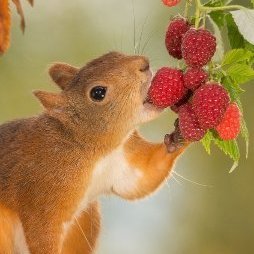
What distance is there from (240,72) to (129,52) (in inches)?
39.6

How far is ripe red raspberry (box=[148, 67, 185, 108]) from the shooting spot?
0.84m

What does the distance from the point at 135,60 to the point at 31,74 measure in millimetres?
809

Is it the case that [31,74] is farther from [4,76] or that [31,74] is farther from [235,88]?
[235,88]

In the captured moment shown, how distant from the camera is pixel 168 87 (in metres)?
0.84

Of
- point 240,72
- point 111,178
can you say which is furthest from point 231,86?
point 111,178

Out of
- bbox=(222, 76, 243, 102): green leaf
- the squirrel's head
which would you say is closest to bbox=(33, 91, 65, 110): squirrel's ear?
the squirrel's head

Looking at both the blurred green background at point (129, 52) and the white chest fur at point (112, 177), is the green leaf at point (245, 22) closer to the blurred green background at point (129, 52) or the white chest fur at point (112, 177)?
the white chest fur at point (112, 177)

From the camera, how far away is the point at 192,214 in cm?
214

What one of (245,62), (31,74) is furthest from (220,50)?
(31,74)

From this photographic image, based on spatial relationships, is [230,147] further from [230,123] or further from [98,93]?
[98,93]

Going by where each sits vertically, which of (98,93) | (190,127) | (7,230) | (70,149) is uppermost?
(190,127)

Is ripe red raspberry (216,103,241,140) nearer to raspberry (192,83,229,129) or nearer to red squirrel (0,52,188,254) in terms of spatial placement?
raspberry (192,83,229,129)

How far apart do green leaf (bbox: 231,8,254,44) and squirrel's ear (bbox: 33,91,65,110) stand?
363 mm

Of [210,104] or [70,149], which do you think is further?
[70,149]
